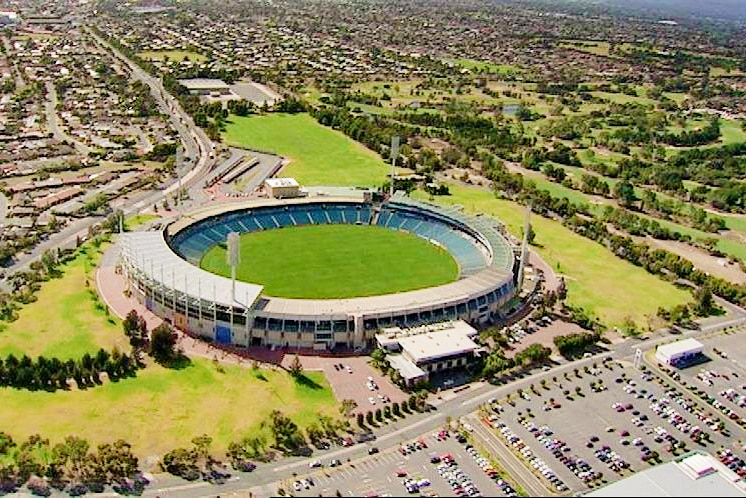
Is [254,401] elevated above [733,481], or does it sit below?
below

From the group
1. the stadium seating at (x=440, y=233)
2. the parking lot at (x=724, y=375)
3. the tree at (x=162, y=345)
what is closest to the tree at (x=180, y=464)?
the tree at (x=162, y=345)

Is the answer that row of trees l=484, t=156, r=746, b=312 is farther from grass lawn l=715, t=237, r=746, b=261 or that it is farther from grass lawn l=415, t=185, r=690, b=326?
grass lawn l=715, t=237, r=746, b=261

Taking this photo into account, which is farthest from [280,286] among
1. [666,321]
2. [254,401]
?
[666,321]

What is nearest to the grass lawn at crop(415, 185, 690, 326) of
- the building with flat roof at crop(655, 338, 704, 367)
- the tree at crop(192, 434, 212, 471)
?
the building with flat roof at crop(655, 338, 704, 367)

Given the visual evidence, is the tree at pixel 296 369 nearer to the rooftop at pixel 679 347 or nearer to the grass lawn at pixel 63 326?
the grass lawn at pixel 63 326

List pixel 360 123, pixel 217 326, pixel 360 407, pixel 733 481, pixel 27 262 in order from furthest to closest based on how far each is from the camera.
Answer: pixel 360 123
pixel 27 262
pixel 217 326
pixel 360 407
pixel 733 481

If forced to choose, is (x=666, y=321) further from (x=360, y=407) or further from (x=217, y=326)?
(x=217, y=326)

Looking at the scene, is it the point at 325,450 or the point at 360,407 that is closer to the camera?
the point at 325,450
